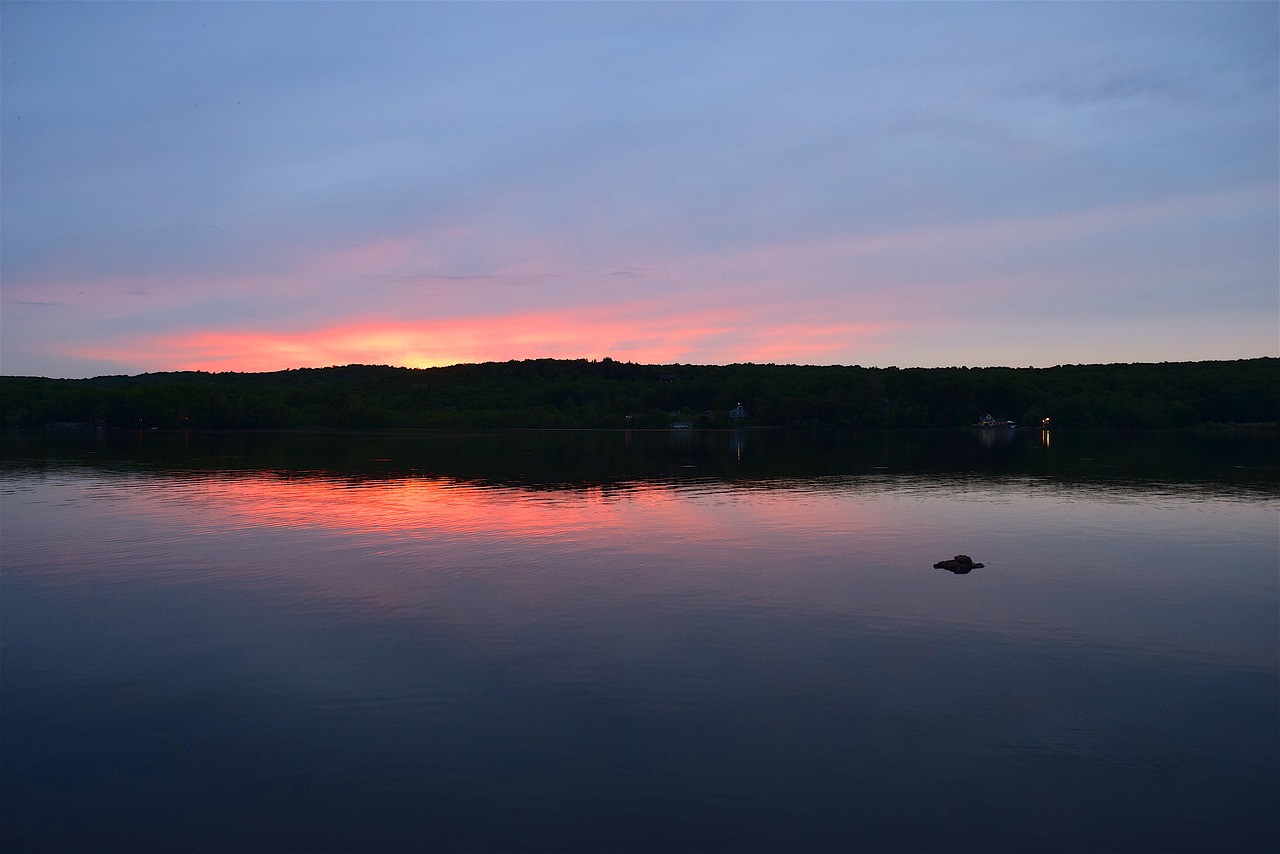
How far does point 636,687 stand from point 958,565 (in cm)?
1234

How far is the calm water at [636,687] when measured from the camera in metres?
9.64

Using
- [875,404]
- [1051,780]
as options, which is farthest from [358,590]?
[875,404]

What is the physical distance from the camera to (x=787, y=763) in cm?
1088

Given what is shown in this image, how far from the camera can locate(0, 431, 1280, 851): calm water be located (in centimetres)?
964

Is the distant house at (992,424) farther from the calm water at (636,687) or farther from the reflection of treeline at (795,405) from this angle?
the calm water at (636,687)

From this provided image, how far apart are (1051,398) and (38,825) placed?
18333 centimetres

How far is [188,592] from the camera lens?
2020 cm

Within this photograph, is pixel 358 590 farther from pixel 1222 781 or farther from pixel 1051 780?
pixel 1222 781

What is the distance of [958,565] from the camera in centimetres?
2286

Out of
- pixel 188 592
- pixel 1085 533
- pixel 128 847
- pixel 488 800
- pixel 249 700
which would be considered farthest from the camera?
pixel 1085 533

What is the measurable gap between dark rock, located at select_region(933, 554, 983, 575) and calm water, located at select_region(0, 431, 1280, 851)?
373 mm

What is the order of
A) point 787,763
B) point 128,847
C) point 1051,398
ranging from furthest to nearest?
point 1051,398 → point 787,763 → point 128,847

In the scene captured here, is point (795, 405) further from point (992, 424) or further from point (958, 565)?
point (958, 565)

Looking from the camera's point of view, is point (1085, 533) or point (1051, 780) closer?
point (1051, 780)
